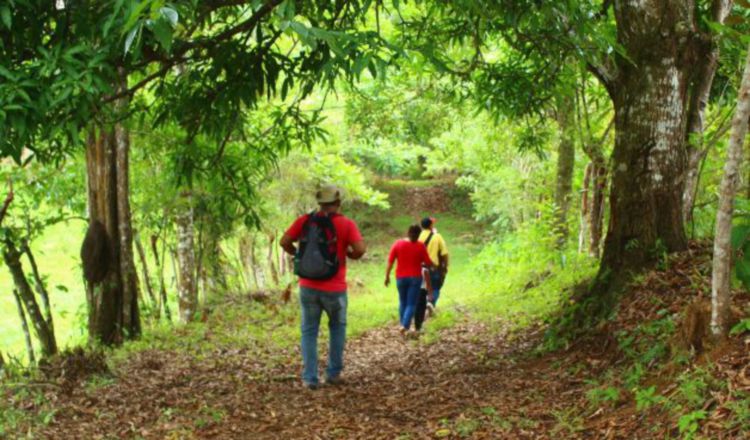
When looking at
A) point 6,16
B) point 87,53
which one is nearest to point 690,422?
point 87,53

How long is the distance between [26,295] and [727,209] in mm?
8078

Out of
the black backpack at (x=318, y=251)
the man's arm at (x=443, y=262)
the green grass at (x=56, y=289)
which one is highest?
the black backpack at (x=318, y=251)

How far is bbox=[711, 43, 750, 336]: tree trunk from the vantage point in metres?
3.87

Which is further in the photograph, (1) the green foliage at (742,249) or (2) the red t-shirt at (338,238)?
(2) the red t-shirt at (338,238)

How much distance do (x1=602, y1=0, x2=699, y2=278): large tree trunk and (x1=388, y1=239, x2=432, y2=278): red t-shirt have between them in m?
3.35

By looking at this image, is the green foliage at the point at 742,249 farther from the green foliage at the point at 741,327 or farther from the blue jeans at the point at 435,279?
the blue jeans at the point at 435,279

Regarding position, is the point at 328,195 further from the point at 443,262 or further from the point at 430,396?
the point at 443,262

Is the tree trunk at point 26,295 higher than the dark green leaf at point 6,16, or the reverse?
the dark green leaf at point 6,16

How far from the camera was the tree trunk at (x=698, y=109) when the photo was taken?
6402 mm

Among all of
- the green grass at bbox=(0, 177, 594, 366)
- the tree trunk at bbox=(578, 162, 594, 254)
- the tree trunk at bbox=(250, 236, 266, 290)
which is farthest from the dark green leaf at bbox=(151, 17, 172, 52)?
the tree trunk at bbox=(250, 236, 266, 290)

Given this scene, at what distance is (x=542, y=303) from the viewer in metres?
10.5

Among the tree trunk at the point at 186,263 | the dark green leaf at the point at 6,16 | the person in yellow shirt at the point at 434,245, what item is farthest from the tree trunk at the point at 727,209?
the tree trunk at the point at 186,263

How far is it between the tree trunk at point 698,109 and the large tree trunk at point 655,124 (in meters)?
0.29

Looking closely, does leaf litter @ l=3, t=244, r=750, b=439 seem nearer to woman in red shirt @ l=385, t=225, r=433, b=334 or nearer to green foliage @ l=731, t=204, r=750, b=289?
green foliage @ l=731, t=204, r=750, b=289
